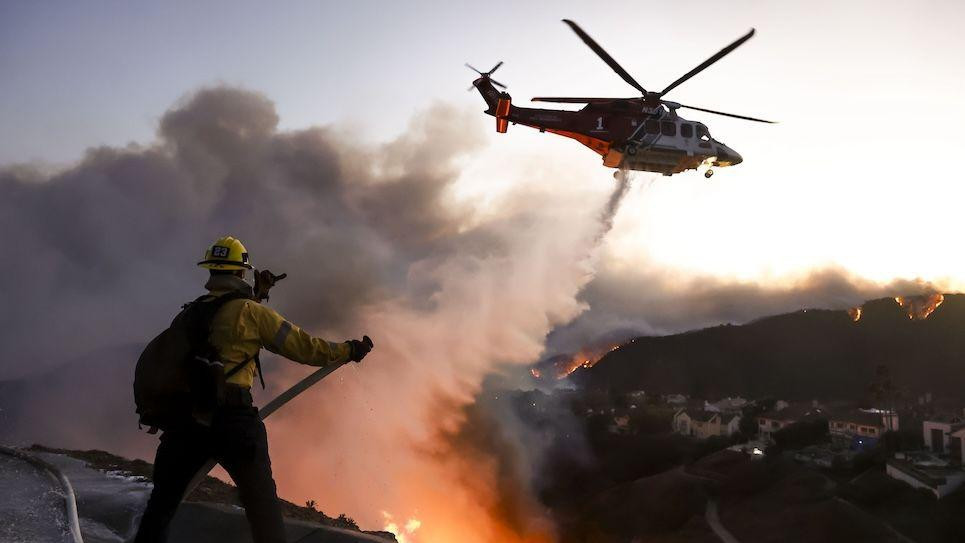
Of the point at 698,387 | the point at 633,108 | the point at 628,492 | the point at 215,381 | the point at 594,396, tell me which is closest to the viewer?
the point at 215,381

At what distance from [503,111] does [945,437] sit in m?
61.8

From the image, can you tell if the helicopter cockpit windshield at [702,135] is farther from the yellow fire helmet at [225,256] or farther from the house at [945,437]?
the house at [945,437]

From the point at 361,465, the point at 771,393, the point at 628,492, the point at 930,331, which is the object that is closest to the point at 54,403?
the point at 361,465

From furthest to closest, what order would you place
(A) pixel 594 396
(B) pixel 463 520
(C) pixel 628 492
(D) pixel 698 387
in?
(D) pixel 698 387 < (A) pixel 594 396 < (C) pixel 628 492 < (B) pixel 463 520

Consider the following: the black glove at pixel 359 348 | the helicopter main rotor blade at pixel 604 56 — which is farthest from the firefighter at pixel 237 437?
the helicopter main rotor blade at pixel 604 56

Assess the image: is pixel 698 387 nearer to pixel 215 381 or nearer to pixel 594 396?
pixel 594 396

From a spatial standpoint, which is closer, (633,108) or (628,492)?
(633,108)

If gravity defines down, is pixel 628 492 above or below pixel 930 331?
below

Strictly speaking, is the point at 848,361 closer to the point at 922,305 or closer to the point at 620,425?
the point at 922,305

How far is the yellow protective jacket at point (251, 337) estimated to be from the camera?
4.87 metres

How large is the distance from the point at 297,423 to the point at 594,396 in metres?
78.2

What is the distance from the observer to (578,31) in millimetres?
23578

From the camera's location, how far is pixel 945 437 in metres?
63.4

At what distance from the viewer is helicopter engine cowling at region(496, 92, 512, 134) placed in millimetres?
27828
